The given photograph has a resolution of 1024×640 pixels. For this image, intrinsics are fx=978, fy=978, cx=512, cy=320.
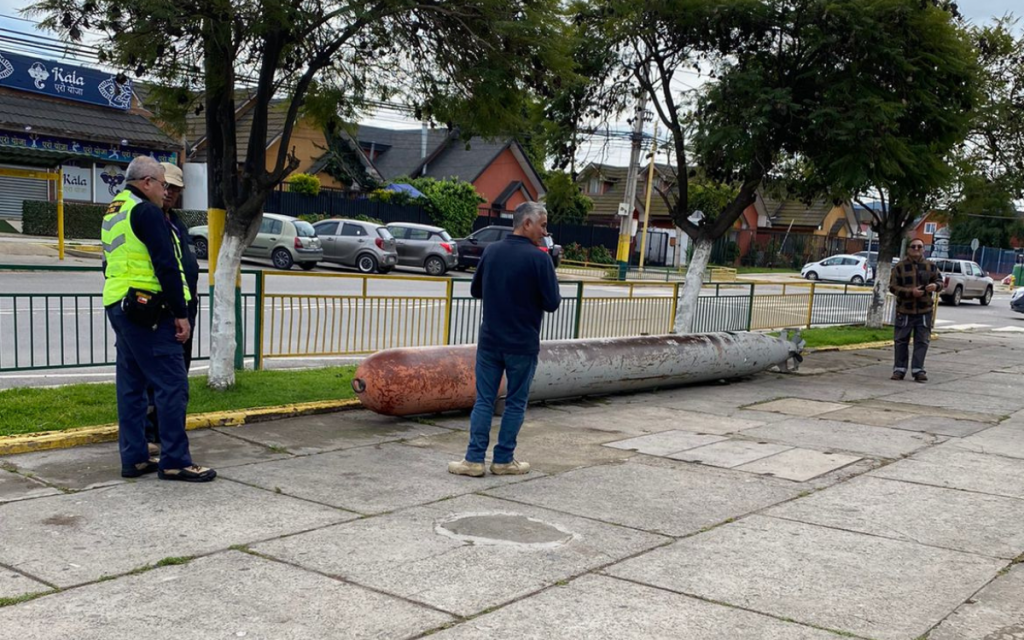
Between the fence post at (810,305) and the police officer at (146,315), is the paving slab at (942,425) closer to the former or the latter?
the police officer at (146,315)

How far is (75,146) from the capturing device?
31688 millimetres

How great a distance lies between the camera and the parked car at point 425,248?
3020cm

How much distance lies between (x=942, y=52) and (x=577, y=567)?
34.7 ft

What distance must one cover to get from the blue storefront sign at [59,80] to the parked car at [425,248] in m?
9.47

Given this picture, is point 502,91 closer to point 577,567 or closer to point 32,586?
point 577,567

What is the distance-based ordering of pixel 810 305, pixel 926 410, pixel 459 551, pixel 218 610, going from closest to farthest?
pixel 218 610 → pixel 459 551 → pixel 926 410 → pixel 810 305

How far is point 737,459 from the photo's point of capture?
7582 millimetres

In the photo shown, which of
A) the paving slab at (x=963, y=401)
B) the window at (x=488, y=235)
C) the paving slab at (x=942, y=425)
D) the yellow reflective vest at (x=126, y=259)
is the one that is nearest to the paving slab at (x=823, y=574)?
the yellow reflective vest at (x=126, y=259)

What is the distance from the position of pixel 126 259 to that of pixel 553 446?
141 inches

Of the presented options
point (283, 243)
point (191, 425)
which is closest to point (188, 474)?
point (191, 425)

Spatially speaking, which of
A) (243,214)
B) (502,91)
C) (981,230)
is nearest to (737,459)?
(502,91)

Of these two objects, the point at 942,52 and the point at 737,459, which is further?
the point at 942,52

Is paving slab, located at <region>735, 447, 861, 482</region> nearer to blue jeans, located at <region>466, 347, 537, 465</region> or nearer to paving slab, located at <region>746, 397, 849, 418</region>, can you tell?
blue jeans, located at <region>466, 347, 537, 465</region>

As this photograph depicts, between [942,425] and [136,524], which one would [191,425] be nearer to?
[136,524]
